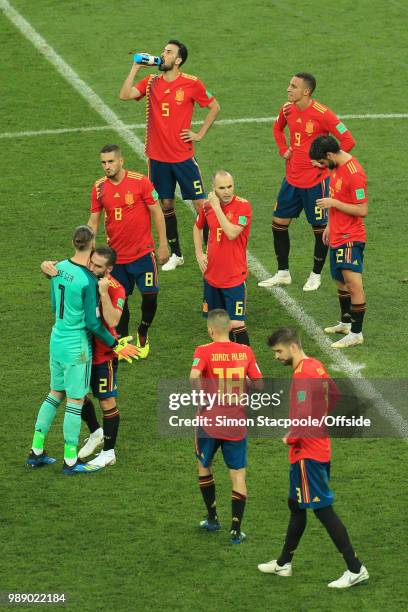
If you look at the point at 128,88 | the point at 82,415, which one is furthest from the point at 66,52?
the point at 82,415

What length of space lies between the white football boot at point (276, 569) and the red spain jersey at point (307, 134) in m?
5.81

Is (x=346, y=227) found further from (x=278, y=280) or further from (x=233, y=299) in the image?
(x=278, y=280)

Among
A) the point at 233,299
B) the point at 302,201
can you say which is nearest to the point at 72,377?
the point at 233,299

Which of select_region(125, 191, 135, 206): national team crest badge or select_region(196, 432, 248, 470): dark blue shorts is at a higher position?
select_region(125, 191, 135, 206): national team crest badge

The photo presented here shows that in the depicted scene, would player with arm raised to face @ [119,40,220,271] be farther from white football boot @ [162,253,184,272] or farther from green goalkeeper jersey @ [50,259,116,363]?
green goalkeeper jersey @ [50,259,116,363]

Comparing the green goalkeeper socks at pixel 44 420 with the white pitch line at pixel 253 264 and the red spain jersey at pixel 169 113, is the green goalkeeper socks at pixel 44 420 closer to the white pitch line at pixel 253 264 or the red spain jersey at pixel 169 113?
the white pitch line at pixel 253 264

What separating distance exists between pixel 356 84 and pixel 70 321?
11.5 meters

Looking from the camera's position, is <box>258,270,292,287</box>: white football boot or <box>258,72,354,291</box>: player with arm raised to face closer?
<box>258,72,354,291</box>: player with arm raised to face

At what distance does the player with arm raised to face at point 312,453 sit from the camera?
9680mm

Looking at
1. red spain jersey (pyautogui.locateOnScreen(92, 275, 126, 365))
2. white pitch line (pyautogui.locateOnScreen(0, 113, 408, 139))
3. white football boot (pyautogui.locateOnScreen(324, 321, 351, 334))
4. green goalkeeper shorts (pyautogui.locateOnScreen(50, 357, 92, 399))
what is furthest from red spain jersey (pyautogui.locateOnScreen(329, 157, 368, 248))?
Result: white pitch line (pyautogui.locateOnScreen(0, 113, 408, 139))

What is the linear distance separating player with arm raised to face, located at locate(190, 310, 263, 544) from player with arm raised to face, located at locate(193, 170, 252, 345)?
8.28 feet

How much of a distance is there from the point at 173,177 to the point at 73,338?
5.01m

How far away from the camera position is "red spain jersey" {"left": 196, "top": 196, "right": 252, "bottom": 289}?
42.2 feet

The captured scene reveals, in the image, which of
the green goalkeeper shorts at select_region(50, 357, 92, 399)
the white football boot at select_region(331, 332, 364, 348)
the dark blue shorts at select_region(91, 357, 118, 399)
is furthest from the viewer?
the white football boot at select_region(331, 332, 364, 348)
